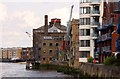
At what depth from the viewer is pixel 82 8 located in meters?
115

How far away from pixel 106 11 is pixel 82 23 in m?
10.8

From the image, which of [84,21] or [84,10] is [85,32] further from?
[84,10]

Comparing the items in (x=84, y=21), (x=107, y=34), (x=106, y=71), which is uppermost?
(x=84, y=21)

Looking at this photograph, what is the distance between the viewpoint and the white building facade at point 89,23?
4456 inches

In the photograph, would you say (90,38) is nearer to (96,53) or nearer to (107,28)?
(96,53)

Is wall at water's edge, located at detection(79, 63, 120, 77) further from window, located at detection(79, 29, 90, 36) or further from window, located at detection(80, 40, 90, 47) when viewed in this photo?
window, located at detection(79, 29, 90, 36)

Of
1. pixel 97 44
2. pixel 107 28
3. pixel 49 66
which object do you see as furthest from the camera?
pixel 49 66

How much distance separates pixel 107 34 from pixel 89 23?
17.2 meters

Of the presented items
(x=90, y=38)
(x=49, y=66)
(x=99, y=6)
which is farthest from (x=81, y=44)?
(x=49, y=66)

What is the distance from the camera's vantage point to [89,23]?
373ft

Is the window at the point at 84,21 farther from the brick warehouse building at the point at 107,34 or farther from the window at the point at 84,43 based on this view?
the brick warehouse building at the point at 107,34

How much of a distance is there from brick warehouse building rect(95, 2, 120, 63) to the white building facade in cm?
256

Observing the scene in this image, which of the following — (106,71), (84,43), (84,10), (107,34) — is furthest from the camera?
(84,10)

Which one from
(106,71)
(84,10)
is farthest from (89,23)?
(106,71)
